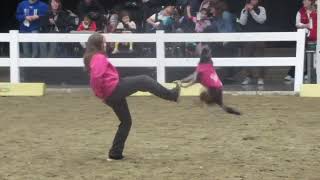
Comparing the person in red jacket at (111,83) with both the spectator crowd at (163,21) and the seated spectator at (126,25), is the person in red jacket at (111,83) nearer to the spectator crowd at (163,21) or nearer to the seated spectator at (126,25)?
the spectator crowd at (163,21)

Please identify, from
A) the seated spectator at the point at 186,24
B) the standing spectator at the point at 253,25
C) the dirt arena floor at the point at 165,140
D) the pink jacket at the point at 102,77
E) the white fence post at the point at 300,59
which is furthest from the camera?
the seated spectator at the point at 186,24

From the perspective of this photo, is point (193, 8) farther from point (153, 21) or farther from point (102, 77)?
point (102, 77)

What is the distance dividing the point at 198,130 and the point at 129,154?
1.96m

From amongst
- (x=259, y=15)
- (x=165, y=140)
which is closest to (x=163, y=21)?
(x=259, y=15)

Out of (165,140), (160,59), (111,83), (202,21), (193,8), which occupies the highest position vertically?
(193,8)

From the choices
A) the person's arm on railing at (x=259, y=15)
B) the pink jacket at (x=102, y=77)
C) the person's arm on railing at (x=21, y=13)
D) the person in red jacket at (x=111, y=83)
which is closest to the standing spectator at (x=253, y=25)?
the person's arm on railing at (x=259, y=15)

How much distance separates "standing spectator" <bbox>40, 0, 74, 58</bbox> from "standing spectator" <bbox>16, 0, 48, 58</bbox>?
5.2 inches

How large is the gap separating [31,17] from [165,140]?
23.4 feet

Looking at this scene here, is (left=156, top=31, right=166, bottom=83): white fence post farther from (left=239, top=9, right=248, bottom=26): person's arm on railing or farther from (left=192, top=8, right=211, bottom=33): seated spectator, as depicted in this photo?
(left=239, top=9, right=248, bottom=26): person's arm on railing

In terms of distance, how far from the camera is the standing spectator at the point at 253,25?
15367 millimetres

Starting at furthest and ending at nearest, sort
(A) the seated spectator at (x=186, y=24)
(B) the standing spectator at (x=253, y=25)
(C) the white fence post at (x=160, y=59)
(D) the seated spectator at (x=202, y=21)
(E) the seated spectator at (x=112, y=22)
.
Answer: (E) the seated spectator at (x=112, y=22)
(A) the seated spectator at (x=186, y=24)
(D) the seated spectator at (x=202, y=21)
(B) the standing spectator at (x=253, y=25)
(C) the white fence post at (x=160, y=59)

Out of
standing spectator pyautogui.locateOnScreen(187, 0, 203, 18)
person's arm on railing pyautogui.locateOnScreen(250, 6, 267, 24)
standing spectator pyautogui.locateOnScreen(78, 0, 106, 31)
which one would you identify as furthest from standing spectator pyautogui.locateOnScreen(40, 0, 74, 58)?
person's arm on railing pyautogui.locateOnScreen(250, 6, 267, 24)

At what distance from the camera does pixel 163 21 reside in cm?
1583

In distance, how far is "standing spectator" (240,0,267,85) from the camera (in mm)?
15367
